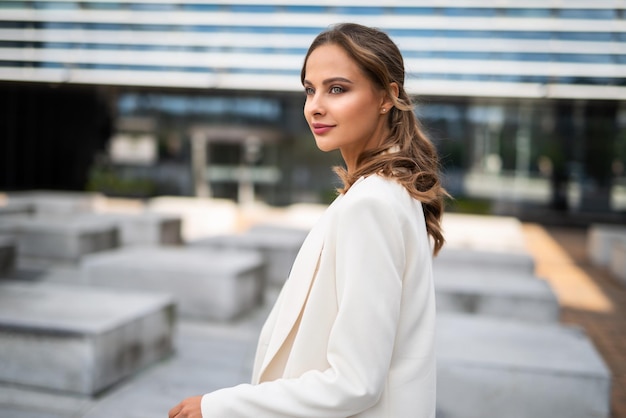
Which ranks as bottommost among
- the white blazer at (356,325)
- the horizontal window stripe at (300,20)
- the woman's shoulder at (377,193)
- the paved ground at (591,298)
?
the paved ground at (591,298)

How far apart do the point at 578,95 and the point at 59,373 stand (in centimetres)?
1839

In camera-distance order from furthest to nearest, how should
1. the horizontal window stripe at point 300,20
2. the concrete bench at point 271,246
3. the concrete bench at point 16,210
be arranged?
the horizontal window stripe at point 300,20 → the concrete bench at point 16,210 → the concrete bench at point 271,246

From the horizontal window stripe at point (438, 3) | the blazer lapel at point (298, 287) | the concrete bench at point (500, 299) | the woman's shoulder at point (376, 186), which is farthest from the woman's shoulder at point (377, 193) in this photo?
the horizontal window stripe at point (438, 3)

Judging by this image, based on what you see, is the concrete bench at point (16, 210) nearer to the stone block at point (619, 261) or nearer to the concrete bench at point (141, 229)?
the concrete bench at point (141, 229)

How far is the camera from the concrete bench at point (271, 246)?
304 inches

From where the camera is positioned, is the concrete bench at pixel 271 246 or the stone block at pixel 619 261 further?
the stone block at pixel 619 261

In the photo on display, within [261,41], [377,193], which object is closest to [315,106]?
[377,193]

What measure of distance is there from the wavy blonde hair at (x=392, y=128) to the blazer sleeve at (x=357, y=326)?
0.56 feet

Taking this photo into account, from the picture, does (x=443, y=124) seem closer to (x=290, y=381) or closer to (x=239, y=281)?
(x=239, y=281)

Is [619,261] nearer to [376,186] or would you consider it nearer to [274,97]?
[376,186]

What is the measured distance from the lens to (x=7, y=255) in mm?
6539

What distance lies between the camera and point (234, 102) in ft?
71.1

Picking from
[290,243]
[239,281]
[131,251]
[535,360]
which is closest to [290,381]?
[535,360]

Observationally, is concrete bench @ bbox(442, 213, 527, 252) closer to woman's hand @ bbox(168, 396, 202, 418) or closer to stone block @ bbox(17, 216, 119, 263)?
stone block @ bbox(17, 216, 119, 263)
